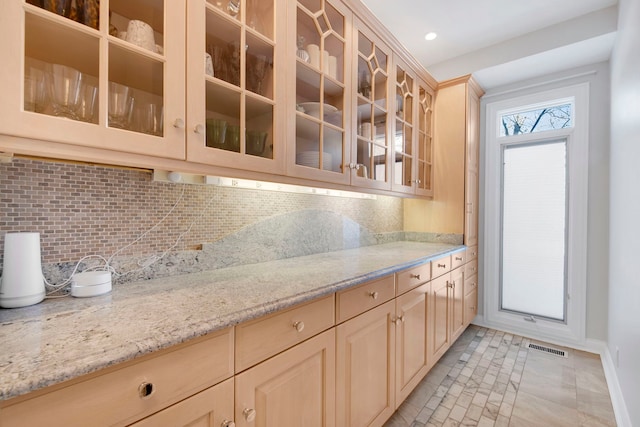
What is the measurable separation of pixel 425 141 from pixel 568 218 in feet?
4.87

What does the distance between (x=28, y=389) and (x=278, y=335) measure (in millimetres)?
592

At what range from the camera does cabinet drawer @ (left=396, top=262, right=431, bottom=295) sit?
1.56 metres

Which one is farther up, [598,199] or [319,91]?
[319,91]

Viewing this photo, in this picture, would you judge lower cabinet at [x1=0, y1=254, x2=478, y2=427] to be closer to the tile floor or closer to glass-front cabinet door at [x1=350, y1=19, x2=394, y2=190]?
the tile floor

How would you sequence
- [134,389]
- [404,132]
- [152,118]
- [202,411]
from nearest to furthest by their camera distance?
[134,389]
[202,411]
[152,118]
[404,132]

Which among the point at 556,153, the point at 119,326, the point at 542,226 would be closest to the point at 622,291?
the point at 542,226

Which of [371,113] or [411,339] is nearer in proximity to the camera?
[411,339]

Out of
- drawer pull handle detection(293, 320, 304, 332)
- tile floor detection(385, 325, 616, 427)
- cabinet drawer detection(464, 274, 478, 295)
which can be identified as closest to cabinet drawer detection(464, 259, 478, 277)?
cabinet drawer detection(464, 274, 478, 295)

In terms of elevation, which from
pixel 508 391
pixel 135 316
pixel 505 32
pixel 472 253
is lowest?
pixel 508 391

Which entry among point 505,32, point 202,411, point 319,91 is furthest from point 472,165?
point 202,411

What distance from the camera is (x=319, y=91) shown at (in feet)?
4.87

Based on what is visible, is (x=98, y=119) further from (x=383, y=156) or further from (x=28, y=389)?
(x=383, y=156)

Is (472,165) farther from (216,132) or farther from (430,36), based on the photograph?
(216,132)

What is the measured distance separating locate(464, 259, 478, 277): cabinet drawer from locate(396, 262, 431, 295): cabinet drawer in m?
0.94
